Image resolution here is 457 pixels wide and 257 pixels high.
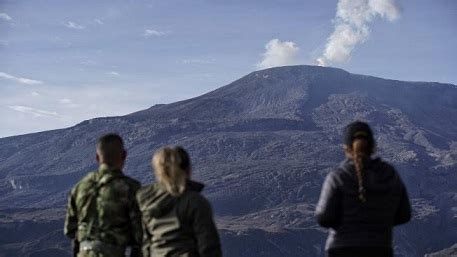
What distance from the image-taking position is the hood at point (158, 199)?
5055 millimetres

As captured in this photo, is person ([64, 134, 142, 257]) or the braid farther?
person ([64, 134, 142, 257])

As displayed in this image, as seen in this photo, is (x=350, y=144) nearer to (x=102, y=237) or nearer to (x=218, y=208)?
(x=102, y=237)

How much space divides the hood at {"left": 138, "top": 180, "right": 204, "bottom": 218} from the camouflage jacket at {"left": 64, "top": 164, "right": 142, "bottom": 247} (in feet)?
1.25

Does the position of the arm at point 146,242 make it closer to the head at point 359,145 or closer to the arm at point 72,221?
the arm at point 72,221

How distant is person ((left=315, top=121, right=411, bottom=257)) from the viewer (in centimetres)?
491

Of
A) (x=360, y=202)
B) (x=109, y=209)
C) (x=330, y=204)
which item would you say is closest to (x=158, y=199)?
(x=109, y=209)

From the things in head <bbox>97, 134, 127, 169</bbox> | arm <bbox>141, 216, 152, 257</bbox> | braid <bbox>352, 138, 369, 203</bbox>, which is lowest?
arm <bbox>141, 216, 152, 257</bbox>

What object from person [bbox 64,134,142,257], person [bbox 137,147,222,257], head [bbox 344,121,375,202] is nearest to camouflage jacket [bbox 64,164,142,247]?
person [bbox 64,134,142,257]

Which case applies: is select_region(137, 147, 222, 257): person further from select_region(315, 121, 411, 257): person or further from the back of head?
select_region(315, 121, 411, 257): person

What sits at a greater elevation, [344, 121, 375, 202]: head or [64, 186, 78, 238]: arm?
[344, 121, 375, 202]: head

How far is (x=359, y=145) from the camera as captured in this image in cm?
496

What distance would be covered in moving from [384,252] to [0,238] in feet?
408

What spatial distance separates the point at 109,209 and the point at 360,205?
6.79 ft

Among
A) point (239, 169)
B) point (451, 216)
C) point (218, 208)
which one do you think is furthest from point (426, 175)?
point (218, 208)
